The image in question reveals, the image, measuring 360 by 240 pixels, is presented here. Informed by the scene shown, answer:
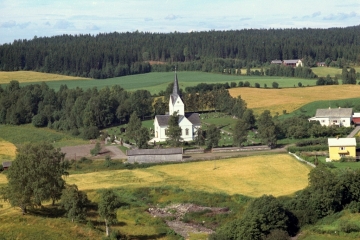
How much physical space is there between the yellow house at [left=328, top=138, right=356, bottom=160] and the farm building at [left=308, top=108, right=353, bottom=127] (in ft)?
43.6

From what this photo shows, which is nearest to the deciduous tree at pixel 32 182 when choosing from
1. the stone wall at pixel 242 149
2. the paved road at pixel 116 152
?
the paved road at pixel 116 152

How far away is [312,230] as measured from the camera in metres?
34.1

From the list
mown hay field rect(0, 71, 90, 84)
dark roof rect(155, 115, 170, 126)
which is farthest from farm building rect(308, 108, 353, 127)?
mown hay field rect(0, 71, 90, 84)

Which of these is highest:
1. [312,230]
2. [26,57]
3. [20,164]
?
[26,57]

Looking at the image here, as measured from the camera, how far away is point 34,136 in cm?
6956

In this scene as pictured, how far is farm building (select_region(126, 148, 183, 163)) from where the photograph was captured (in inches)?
2095

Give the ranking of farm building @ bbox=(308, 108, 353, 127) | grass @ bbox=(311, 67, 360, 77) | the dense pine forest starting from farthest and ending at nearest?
the dense pine forest → grass @ bbox=(311, 67, 360, 77) → farm building @ bbox=(308, 108, 353, 127)

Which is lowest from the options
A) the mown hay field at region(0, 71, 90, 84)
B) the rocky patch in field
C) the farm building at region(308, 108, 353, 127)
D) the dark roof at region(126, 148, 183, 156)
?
the rocky patch in field

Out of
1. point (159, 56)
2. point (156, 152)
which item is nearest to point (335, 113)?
point (156, 152)

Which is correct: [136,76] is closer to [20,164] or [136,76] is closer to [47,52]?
[47,52]

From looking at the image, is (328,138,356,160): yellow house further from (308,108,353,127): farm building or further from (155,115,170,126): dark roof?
(155,115,170,126): dark roof

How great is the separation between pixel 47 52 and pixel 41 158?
91635 mm

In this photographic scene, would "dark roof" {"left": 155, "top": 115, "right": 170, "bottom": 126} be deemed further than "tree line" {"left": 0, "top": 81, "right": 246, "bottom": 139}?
No

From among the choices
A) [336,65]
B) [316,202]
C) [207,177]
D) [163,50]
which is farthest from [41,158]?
[163,50]
